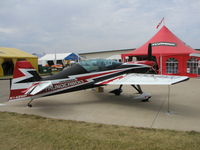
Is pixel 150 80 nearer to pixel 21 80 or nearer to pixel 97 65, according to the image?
pixel 97 65

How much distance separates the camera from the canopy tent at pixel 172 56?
48.4ft

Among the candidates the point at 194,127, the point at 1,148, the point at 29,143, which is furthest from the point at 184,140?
the point at 1,148

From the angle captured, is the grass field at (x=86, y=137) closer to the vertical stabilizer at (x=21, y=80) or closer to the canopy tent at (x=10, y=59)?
the vertical stabilizer at (x=21, y=80)

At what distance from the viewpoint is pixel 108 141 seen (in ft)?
10.5

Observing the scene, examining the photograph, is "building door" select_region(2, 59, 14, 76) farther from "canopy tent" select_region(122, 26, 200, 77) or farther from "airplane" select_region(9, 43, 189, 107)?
"airplane" select_region(9, 43, 189, 107)

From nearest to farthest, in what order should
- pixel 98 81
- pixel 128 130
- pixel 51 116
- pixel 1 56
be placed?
pixel 128 130 < pixel 51 116 < pixel 98 81 < pixel 1 56

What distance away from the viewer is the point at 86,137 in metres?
3.37

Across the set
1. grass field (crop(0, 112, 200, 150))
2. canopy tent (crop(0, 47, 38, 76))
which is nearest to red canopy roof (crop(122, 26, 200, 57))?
grass field (crop(0, 112, 200, 150))

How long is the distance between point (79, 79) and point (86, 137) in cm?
286

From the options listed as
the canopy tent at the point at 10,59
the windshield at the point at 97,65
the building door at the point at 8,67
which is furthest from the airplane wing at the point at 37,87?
the building door at the point at 8,67

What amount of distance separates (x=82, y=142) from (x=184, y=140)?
6.69 feet

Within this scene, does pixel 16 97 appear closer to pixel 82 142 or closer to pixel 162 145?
pixel 82 142

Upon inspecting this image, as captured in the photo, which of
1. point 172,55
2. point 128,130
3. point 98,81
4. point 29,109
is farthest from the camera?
point 172,55

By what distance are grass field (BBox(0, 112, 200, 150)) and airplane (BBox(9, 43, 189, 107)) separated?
3.99 feet
